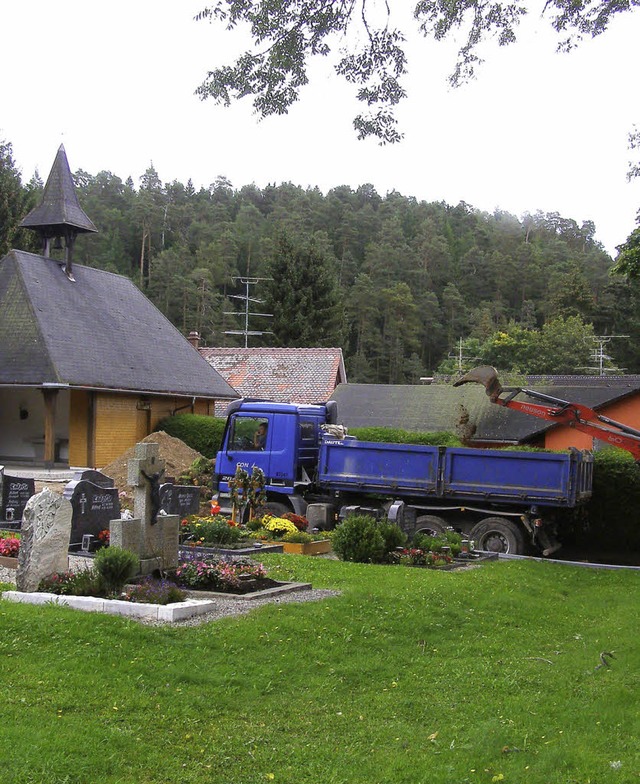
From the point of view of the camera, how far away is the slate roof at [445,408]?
3588 centimetres

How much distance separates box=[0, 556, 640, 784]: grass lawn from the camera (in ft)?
17.7

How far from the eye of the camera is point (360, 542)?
13828 millimetres

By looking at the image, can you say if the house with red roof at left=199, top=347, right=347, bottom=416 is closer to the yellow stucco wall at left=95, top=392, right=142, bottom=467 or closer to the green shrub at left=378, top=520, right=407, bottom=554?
the yellow stucco wall at left=95, top=392, right=142, bottom=467

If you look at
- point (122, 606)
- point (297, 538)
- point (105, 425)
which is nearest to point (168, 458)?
point (105, 425)

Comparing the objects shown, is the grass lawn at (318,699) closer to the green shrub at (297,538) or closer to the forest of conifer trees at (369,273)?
the green shrub at (297,538)

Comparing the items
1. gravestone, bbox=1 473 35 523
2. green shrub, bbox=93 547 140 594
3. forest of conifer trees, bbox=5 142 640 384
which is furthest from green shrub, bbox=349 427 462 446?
forest of conifer trees, bbox=5 142 640 384

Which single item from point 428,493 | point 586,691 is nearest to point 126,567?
point 586,691

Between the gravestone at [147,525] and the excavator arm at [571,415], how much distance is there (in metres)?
7.43

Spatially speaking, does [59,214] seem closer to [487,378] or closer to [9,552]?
[487,378]

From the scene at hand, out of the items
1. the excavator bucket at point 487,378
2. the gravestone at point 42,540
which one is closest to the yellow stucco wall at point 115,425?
the excavator bucket at point 487,378

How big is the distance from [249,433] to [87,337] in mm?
12431

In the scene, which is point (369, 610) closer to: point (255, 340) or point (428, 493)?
point (428, 493)

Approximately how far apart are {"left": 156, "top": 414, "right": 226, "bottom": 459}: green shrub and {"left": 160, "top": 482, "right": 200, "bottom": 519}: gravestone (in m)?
11.7

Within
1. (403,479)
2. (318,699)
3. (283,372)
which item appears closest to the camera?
(318,699)
